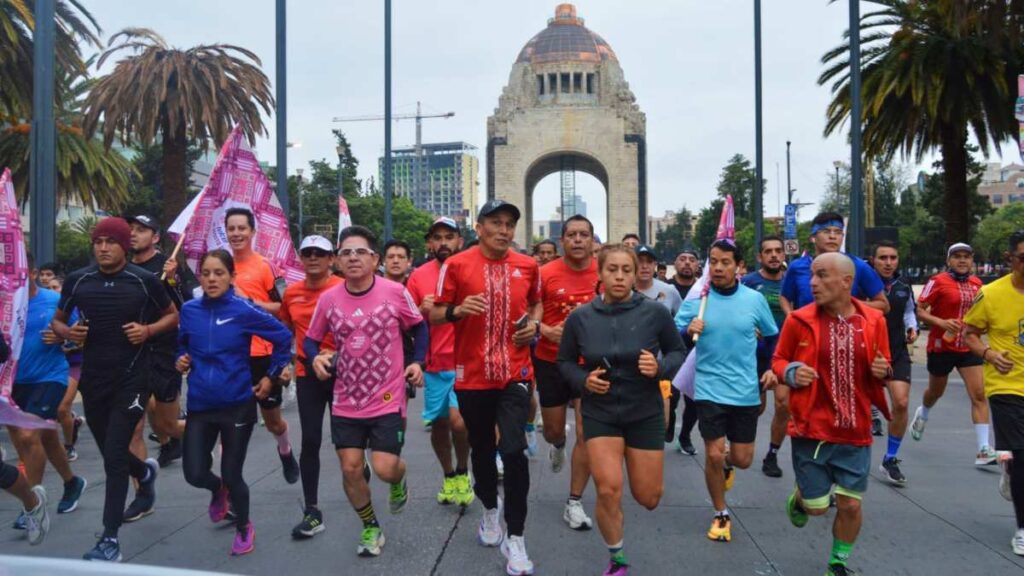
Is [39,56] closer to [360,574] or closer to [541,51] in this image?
[360,574]

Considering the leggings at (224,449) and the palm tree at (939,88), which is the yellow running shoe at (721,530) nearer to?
the leggings at (224,449)

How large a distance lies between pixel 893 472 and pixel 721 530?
8.01ft

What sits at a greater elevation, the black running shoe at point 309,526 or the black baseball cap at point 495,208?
the black baseball cap at point 495,208

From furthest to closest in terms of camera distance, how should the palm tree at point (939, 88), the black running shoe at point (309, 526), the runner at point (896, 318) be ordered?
the palm tree at point (939, 88), the runner at point (896, 318), the black running shoe at point (309, 526)

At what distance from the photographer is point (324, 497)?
6855 millimetres

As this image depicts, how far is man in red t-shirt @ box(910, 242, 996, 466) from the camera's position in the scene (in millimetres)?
7961

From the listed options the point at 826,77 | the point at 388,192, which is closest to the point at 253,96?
the point at 388,192

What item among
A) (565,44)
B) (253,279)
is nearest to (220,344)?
(253,279)

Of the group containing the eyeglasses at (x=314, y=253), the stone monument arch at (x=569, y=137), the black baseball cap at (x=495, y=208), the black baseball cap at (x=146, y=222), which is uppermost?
the stone monument arch at (x=569, y=137)

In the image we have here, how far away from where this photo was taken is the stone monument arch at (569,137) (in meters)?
64.0

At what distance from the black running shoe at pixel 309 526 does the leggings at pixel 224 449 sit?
37 centimetres

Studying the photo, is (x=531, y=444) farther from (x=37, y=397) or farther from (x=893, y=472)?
(x=37, y=397)

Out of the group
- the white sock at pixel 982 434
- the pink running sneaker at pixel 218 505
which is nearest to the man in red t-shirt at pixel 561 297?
the pink running sneaker at pixel 218 505

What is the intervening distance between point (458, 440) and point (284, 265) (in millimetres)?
3848
